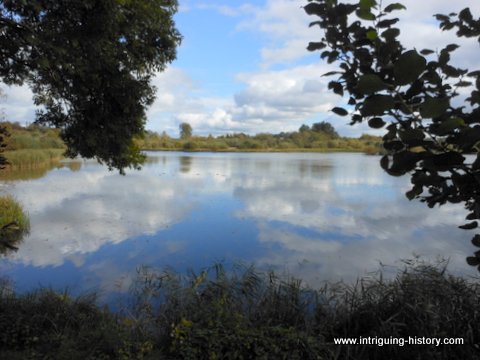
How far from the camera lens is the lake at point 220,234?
625 cm

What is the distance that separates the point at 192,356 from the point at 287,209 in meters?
8.81

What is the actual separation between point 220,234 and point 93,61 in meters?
5.19

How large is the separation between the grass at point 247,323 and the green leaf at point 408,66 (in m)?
2.55

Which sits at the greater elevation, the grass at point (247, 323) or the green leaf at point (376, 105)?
the green leaf at point (376, 105)

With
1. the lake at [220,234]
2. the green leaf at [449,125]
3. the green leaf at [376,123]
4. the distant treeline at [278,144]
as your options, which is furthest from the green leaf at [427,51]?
the distant treeline at [278,144]

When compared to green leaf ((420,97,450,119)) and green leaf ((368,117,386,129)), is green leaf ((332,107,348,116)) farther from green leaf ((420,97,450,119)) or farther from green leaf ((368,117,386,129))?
green leaf ((420,97,450,119))

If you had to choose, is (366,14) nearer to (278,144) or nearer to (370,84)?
(370,84)

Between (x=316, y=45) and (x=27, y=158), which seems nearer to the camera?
(x=316, y=45)

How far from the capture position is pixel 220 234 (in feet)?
27.8

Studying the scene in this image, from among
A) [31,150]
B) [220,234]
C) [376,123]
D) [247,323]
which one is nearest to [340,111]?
[376,123]

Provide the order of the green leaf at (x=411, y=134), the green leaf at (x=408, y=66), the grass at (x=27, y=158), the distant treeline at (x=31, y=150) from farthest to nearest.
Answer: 1. the distant treeline at (x=31, y=150)
2. the grass at (x=27, y=158)
3. the green leaf at (x=411, y=134)
4. the green leaf at (x=408, y=66)

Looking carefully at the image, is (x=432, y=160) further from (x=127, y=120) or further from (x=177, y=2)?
(x=177, y=2)

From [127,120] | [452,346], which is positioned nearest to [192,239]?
[127,120]

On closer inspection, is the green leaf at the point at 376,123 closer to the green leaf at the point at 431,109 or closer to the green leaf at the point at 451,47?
the green leaf at the point at 431,109
